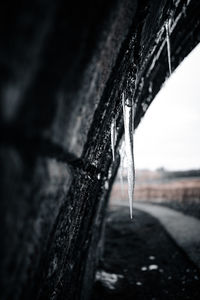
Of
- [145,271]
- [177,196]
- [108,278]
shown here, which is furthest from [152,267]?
[177,196]

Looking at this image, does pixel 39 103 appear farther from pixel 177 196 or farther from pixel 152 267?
pixel 177 196

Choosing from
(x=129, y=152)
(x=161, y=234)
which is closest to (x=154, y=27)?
(x=129, y=152)

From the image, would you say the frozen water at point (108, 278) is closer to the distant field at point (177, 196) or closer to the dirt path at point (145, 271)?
the dirt path at point (145, 271)

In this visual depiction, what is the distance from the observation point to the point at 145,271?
6.57 meters

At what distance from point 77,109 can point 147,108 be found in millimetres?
3862

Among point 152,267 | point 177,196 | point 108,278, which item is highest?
point 177,196

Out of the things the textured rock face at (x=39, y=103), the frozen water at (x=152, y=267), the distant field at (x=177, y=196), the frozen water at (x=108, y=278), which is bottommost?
the frozen water at (x=108, y=278)

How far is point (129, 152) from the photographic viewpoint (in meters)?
2.11

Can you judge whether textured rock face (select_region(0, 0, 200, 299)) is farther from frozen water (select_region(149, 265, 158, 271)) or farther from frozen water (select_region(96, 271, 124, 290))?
frozen water (select_region(149, 265, 158, 271))

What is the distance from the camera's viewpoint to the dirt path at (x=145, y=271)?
5.22 m

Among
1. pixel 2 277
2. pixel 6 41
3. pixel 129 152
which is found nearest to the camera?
pixel 6 41

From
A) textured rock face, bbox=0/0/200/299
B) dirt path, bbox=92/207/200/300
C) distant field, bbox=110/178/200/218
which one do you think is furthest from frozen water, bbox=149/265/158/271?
distant field, bbox=110/178/200/218

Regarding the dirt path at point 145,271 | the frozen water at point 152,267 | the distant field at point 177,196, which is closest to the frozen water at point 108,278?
the dirt path at point 145,271

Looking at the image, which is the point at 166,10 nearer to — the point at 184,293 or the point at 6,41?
the point at 6,41
